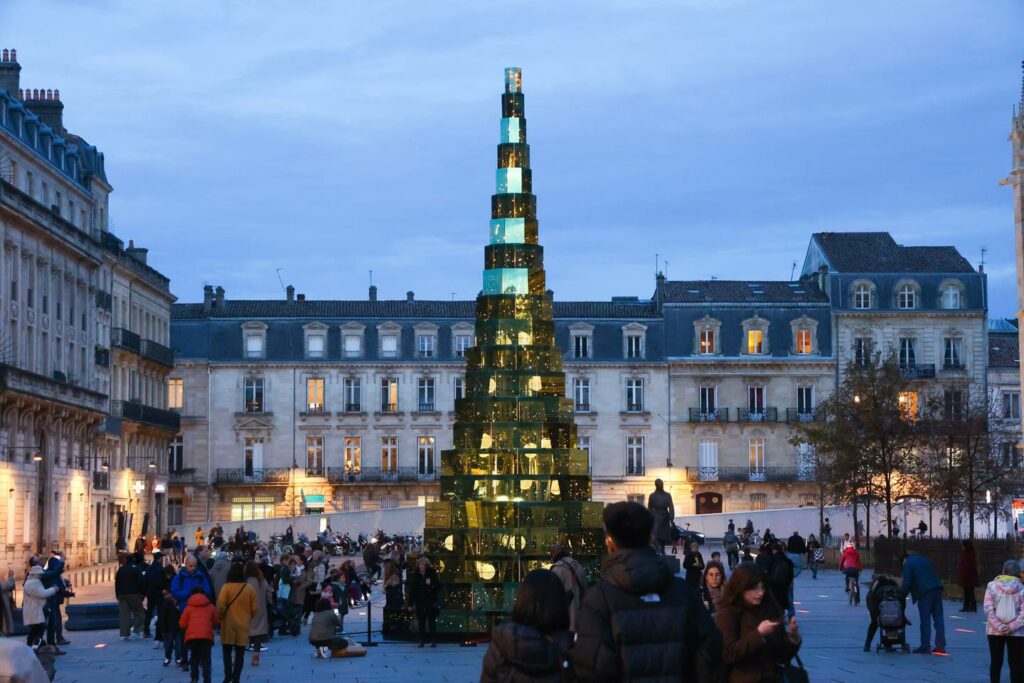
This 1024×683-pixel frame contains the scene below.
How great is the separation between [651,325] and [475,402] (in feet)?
192

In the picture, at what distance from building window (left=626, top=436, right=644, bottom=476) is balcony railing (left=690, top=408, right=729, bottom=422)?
2.90 m

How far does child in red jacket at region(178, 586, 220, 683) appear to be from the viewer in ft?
64.3

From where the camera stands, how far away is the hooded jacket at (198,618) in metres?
19.6

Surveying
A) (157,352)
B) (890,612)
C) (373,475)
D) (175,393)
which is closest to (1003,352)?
(373,475)

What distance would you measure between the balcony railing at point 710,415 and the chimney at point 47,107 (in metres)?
35.1

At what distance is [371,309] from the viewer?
88.0 m

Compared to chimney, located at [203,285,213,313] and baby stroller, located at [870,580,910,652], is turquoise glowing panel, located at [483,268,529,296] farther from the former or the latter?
chimney, located at [203,285,213,313]

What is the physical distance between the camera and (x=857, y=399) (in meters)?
59.3

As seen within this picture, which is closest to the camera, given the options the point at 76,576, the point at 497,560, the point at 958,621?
the point at 497,560

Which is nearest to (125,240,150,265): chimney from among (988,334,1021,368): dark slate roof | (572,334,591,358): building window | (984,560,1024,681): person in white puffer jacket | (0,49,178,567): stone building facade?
(0,49,178,567): stone building facade

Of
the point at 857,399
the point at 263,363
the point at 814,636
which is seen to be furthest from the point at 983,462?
the point at 263,363

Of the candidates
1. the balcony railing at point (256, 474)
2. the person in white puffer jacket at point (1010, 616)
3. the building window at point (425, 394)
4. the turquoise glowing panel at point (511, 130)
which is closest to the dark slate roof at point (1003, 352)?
the building window at point (425, 394)

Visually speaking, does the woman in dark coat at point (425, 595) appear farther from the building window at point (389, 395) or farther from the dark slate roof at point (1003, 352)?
the dark slate roof at point (1003, 352)

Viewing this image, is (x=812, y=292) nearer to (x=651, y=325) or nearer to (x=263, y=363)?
(x=651, y=325)
